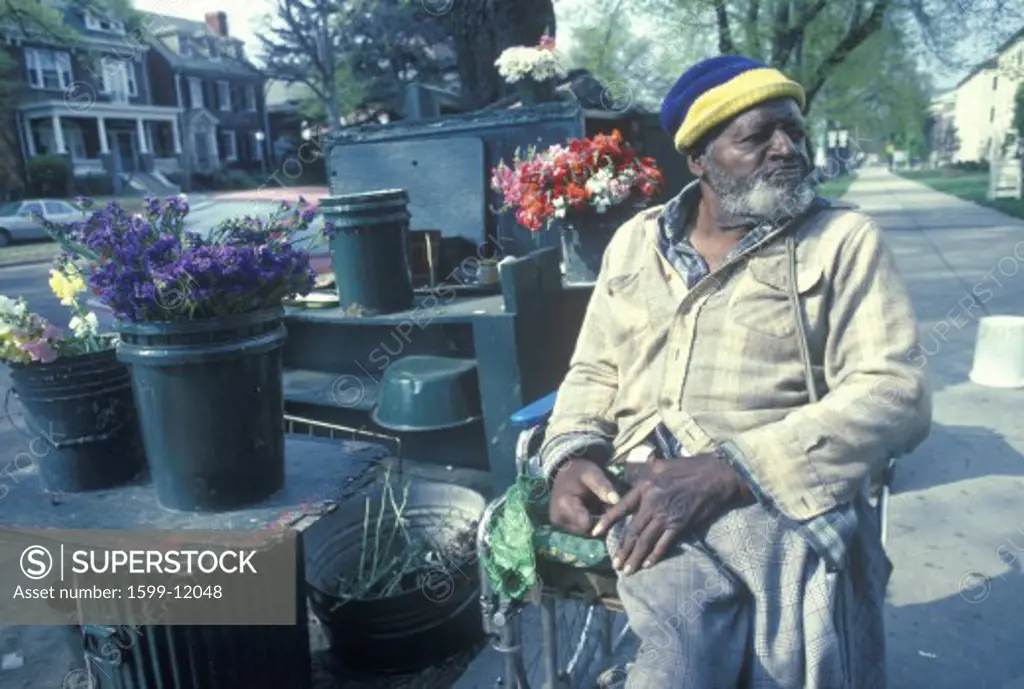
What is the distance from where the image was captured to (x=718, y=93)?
2.14 metres

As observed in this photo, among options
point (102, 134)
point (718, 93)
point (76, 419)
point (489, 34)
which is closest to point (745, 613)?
point (718, 93)

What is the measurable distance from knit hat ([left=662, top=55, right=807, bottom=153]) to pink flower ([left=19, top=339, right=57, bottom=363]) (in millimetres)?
2022

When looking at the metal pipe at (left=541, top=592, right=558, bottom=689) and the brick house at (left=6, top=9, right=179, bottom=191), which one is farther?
the brick house at (left=6, top=9, right=179, bottom=191)

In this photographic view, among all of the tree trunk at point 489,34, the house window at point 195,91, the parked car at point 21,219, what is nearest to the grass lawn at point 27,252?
the parked car at point 21,219

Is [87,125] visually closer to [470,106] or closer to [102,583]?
[470,106]

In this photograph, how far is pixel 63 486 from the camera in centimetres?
253

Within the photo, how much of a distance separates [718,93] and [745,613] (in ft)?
4.40

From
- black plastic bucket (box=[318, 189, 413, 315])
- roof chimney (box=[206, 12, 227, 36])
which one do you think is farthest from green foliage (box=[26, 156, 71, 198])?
black plastic bucket (box=[318, 189, 413, 315])

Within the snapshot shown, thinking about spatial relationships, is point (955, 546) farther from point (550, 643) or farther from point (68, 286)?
point (68, 286)

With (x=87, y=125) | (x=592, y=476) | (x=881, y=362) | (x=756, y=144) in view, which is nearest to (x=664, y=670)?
(x=592, y=476)

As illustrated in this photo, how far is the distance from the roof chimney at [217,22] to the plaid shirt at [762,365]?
165 feet

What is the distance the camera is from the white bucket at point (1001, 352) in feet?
18.7

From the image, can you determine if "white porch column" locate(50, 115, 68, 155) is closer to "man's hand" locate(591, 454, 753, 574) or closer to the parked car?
the parked car

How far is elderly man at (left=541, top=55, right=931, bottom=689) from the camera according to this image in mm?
1873
